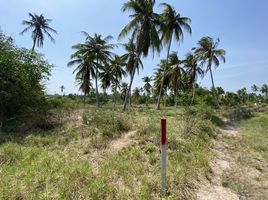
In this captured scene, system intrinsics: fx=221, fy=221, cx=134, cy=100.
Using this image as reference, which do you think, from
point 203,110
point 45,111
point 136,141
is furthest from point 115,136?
point 203,110

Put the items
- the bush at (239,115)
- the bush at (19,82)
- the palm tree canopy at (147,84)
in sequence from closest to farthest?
the bush at (19,82)
the bush at (239,115)
the palm tree canopy at (147,84)

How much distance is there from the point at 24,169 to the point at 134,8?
17.2m

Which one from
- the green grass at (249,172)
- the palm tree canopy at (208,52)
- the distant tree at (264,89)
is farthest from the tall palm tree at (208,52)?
the distant tree at (264,89)

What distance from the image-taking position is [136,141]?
6660 millimetres

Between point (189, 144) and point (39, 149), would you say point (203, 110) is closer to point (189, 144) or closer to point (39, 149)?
point (189, 144)

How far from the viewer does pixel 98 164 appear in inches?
205

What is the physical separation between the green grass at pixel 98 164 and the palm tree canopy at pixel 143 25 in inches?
477

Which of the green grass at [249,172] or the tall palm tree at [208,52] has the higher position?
the tall palm tree at [208,52]

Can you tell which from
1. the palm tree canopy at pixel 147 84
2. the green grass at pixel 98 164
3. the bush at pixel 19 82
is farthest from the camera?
the palm tree canopy at pixel 147 84

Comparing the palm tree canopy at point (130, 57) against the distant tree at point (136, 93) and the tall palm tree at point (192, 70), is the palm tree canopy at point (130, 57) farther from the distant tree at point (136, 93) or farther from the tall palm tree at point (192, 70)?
the distant tree at point (136, 93)

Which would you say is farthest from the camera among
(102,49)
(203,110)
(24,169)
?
(102,49)

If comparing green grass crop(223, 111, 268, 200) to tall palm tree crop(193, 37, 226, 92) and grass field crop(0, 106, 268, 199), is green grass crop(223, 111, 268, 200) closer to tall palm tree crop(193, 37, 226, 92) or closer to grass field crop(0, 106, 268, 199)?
grass field crop(0, 106, 268, 199)

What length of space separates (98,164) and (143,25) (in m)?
15.7

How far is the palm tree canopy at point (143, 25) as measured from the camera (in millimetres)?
18750
